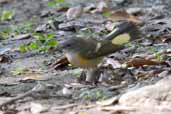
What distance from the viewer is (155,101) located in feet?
17.8

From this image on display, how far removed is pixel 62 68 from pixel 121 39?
0.82m

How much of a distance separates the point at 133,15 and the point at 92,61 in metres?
3.83

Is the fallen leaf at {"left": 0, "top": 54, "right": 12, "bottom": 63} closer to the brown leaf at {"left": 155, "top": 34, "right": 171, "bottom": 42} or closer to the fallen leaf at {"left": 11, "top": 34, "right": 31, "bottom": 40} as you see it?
the fallen leaf at {"left": 11, "top": 34, "right": 31, "bottom": 40}

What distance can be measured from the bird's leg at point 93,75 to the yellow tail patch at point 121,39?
46cm

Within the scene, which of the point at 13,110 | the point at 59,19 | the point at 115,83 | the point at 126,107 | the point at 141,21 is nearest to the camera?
the point at 126,107

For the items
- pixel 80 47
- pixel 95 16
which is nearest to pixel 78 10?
pixel 95 16

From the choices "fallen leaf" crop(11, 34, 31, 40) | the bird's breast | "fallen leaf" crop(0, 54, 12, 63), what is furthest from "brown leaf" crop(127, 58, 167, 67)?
"fallen leaf" crop(11, 34, 31, 40)

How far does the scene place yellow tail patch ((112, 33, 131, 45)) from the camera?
284 inches

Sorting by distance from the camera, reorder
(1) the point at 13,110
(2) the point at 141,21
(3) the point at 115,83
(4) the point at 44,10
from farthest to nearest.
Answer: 1. (4) the point at 44,10
2. (2) the point at 141,21
3. (3) the point at 115,83
4. (1) the point at 13,110

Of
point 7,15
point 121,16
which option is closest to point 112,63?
point 121,16

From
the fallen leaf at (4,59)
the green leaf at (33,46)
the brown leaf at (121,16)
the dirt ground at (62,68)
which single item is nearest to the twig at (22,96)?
the dirt ground at (62,68)

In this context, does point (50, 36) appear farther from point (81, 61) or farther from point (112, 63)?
point (81, 61)

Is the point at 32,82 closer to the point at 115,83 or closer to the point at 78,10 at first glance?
the point at 115,83

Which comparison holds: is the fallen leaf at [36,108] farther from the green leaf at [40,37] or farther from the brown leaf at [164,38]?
the green leaf at [40,37]
